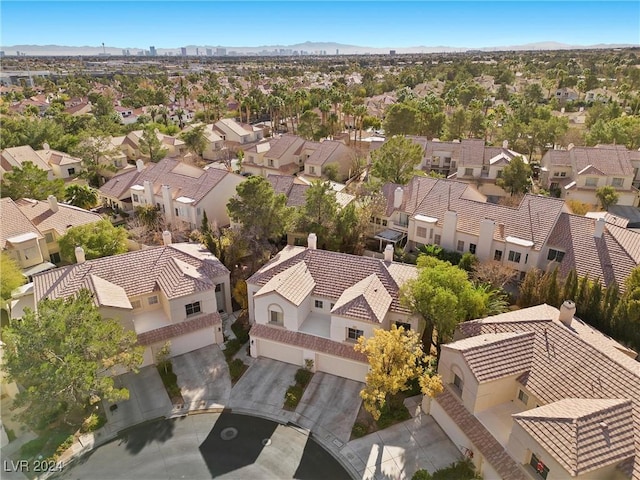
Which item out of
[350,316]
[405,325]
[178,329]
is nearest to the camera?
[350,316]

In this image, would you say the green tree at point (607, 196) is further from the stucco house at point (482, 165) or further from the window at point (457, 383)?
the window at point (457, 383)

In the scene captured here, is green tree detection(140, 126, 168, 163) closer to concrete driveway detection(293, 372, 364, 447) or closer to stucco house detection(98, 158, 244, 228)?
stucco house detection(98, 158, 244, 228)

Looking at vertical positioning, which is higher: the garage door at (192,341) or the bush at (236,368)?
the garage door at (192,341)

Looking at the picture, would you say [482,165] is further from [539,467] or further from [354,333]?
[539,467]

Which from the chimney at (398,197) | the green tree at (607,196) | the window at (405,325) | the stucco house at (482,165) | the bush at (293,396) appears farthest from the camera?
the stucco house at (482,165)

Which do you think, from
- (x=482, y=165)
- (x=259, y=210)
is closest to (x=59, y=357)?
(x=259, y=210)

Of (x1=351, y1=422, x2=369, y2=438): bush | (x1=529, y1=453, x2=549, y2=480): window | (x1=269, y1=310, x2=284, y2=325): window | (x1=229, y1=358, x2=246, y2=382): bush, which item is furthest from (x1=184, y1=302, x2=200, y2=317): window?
(x1=529, y1=453, x2=549, y2=480): window

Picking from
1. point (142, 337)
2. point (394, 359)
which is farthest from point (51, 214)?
point (394, 359)

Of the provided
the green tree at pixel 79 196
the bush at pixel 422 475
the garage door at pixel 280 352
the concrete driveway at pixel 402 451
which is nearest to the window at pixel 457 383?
the concrete driveway at pixel 402 451
